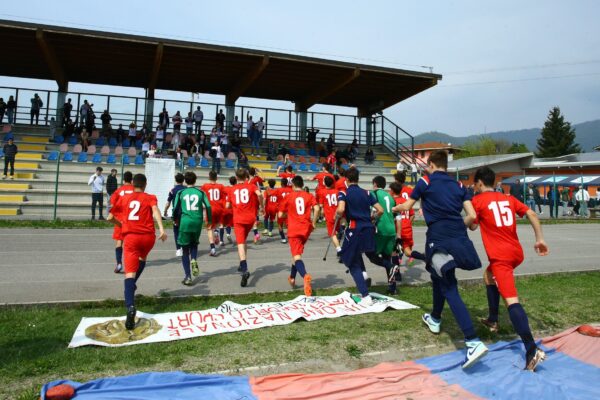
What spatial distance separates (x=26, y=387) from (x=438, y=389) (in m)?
3.68

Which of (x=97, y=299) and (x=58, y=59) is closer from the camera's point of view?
(x=97, y=299)

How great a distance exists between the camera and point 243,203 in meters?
8.37

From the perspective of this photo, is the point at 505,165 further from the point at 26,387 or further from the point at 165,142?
the point at 26,387

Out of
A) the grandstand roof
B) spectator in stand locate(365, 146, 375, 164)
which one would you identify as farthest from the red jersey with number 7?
spectator in stand locate(365, 146, 375, 164)

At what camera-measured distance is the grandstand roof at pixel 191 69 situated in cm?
2120

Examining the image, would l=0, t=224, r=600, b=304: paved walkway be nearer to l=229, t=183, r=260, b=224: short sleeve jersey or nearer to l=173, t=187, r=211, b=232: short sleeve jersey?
l=173, t=187, r=211, b=232: short sleeve jersey

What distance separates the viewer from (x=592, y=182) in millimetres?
27094

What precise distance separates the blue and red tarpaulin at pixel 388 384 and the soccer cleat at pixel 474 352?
14 centimetres

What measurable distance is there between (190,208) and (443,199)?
4.94m

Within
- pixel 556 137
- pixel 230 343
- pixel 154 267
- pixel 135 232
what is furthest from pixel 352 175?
pixel 556 137

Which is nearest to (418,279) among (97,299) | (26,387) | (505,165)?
(97,299)

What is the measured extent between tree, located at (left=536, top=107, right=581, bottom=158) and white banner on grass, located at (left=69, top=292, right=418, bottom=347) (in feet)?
261

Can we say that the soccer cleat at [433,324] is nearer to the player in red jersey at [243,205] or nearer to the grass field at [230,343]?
the grass field at [230,343]

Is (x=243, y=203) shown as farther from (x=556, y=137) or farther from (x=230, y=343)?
(x=556, y=137)
